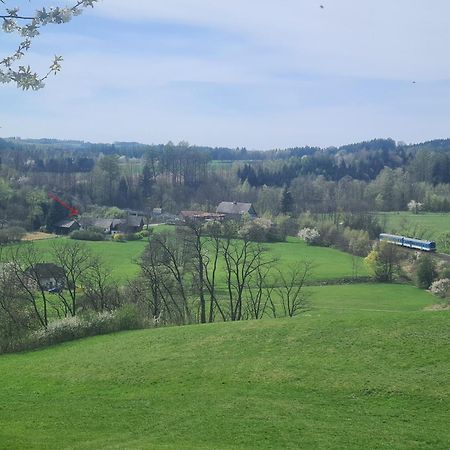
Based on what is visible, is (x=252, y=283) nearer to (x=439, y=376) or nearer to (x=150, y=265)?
(x=150, y=265)

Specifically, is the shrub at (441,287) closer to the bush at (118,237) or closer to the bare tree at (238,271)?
the bare tree at (238,271)

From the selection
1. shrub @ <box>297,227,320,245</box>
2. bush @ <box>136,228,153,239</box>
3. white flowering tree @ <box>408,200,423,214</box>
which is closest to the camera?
shrub @ <box>297,227,320,245</box>

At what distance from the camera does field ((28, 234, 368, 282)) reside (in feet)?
176

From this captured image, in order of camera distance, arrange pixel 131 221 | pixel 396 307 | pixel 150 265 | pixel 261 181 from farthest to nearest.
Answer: pixel 261 181 → pixel 131 221 → pixel 396 307 → pixel 150 265

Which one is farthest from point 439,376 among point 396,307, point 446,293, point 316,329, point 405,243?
point 405,243

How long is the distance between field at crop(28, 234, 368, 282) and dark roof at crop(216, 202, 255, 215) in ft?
58.6

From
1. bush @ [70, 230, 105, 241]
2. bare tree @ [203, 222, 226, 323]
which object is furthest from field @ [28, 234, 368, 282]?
bare tree @ [203, 222, 226, 323]

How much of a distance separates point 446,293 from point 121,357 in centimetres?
3278

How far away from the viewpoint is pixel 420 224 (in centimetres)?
7850

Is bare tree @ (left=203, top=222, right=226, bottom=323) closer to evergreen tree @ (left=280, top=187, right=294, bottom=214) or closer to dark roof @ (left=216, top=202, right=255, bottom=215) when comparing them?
dark roof @ (left=216, top=202, right=255, bottom=215)

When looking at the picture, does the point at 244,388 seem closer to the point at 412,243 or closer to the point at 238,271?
the point at 238,271

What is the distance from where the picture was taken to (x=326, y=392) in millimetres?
15969

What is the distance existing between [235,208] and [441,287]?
48267mm

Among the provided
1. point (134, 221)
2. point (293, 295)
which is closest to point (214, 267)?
point (293, 295)
